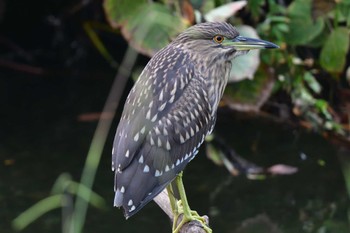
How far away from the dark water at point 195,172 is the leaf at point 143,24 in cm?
101

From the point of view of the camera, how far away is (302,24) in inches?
251

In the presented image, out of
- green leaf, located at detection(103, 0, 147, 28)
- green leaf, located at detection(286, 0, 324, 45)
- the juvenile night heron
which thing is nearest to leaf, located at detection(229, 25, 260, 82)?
green leaf, located at detection(286, 0, 324, 45)

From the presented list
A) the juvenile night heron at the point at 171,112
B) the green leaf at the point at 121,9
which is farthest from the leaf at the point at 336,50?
the juvenile night heron at the point at 171,112

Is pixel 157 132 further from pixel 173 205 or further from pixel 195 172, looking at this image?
pixel 195 172

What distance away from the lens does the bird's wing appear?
388cm

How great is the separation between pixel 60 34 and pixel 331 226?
11.4 ft

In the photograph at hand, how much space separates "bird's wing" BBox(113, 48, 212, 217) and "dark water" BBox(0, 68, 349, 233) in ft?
5.62

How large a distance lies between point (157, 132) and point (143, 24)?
5.89 ft

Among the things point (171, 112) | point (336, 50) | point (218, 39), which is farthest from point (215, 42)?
point (336, 50)

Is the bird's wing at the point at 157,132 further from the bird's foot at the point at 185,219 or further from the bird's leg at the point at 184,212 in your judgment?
the bird's foot at the point at 185,219

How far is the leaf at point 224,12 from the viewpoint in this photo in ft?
19.1

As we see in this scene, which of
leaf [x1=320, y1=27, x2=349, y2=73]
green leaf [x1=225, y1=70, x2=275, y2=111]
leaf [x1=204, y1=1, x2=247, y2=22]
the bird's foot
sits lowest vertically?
green leaf [x1=225, y1=70, x2=275, y2=111]

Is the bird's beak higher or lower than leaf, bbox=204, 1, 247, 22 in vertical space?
Answer: higher

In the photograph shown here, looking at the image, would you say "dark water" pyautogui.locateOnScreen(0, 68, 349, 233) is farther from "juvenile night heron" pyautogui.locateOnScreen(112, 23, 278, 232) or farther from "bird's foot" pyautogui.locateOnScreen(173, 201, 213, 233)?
"juvenile night heron" pyautogui.locateOnScreen(112, 23, 278, 232)
